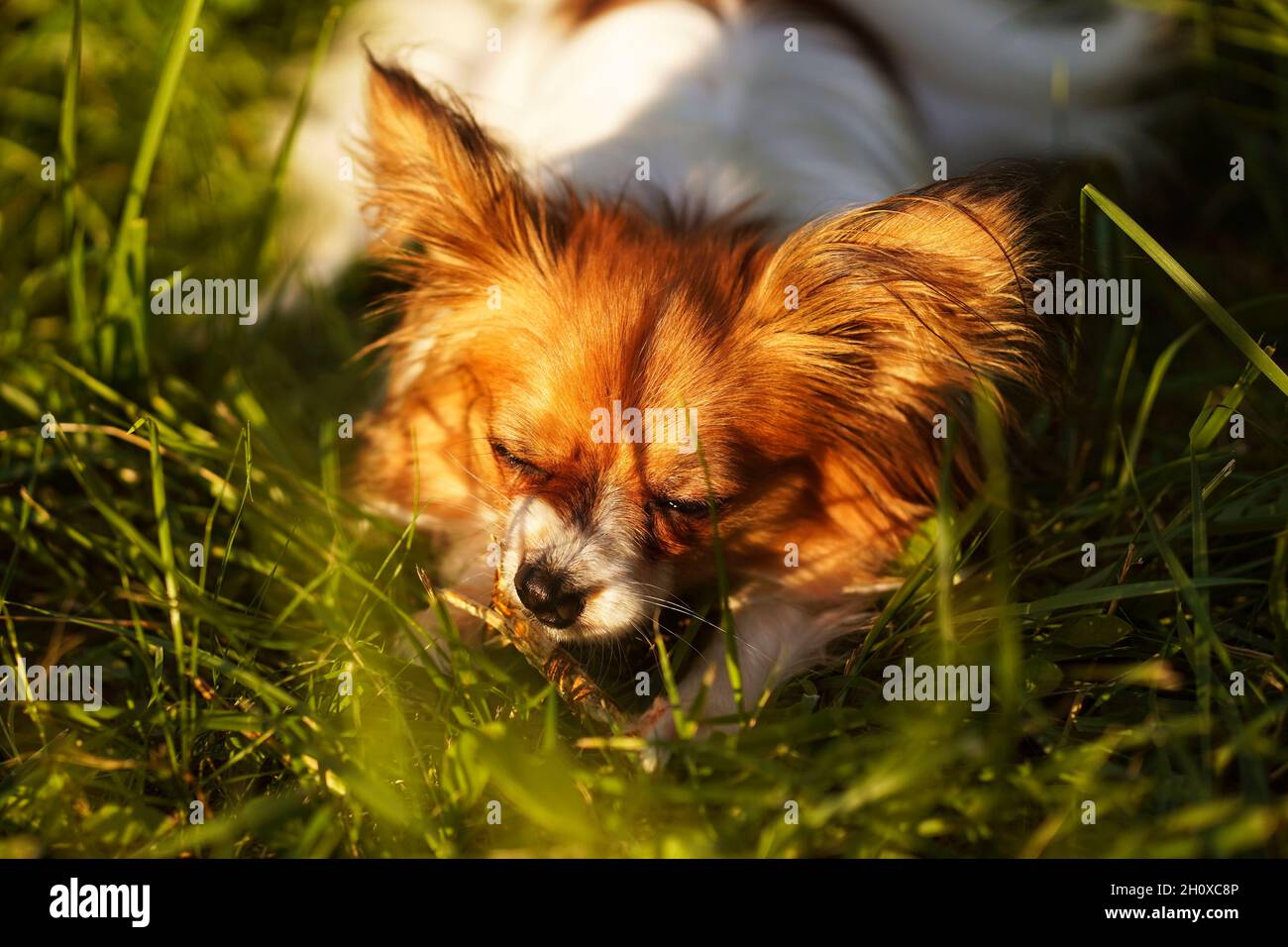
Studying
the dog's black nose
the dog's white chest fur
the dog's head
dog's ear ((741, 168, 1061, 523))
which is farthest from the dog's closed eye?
the dog's white chest fur

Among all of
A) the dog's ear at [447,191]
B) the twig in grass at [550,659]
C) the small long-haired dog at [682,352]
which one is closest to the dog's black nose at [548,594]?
the small long-haired dog at [682,352]

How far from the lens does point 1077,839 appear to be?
2.16 meters

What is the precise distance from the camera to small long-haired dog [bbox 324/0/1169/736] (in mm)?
2693

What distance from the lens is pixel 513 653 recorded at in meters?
2.97

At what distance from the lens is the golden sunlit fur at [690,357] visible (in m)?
2.67

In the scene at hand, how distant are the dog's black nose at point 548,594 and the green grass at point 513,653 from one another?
20cm

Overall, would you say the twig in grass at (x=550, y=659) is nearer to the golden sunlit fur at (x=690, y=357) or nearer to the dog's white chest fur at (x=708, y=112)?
the golden sunlit fur at (x=690, y=357)

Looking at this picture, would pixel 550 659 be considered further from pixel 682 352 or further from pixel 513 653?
pixel 682 352

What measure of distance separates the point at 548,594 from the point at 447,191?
1246 millimetres

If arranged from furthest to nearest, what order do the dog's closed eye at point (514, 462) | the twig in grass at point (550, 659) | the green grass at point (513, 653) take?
1. the dog's closed eye at point (514, 462)
2. the twig in grass at point (550, 659)
3. the green grass at point (513, 653)

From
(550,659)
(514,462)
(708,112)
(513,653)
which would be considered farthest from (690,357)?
(708,112)
